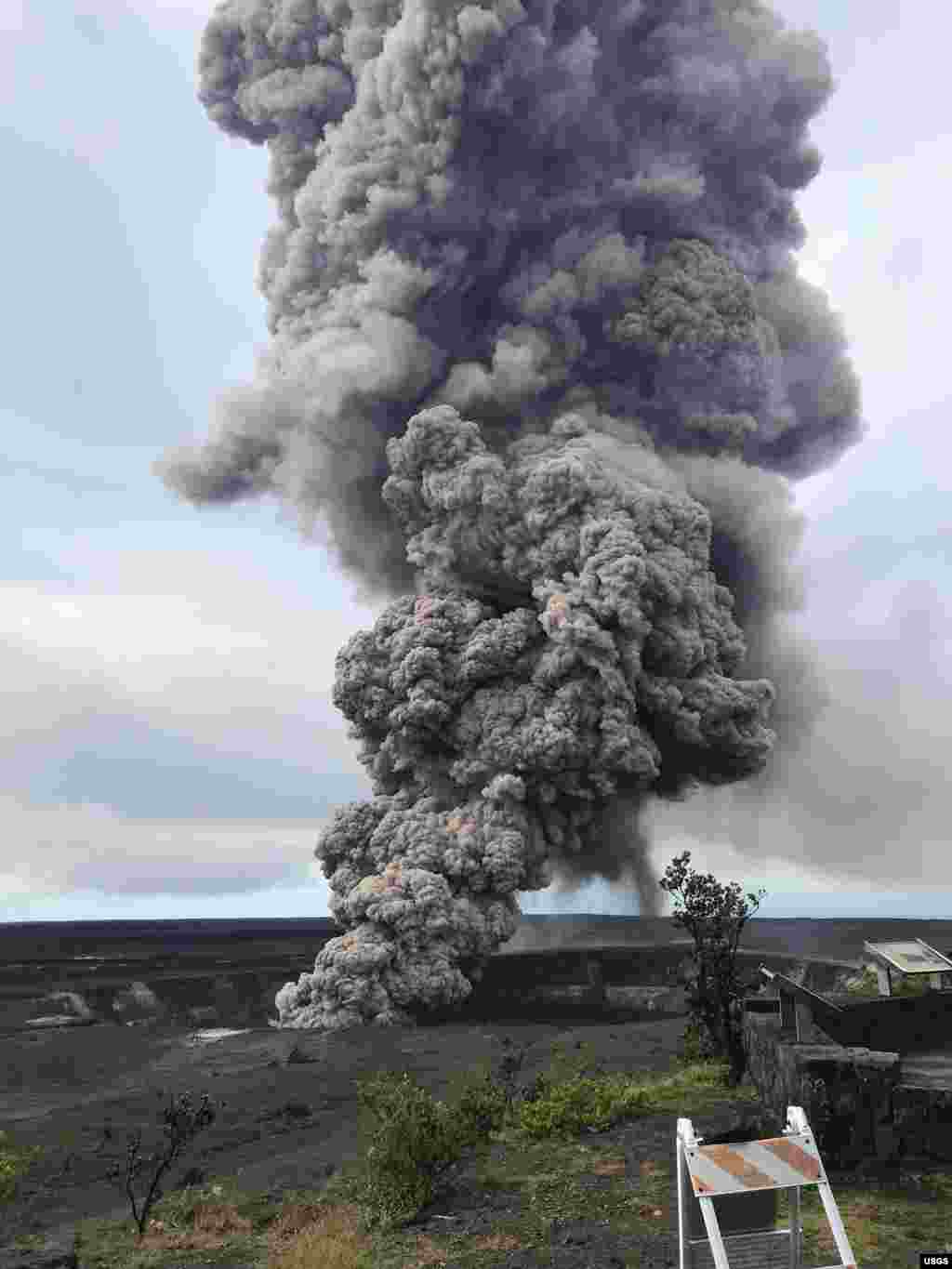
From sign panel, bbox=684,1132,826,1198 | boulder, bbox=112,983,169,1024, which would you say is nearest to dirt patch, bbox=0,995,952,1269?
sign panel, bbox=684,1132,826,1198

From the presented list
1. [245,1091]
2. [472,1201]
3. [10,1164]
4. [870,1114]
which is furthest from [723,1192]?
[245,1091]

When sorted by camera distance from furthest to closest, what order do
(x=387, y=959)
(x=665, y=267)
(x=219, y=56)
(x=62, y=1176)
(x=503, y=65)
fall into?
(x=219, y=56) < (x=665, y=267) < (x=503, y=65) < (x=387, y=959) < (x=62, y=1176)

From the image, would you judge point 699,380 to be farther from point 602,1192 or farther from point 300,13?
point 602,1192

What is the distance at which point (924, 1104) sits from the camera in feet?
35.3

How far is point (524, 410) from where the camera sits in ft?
130

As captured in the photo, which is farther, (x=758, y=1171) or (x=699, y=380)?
(x=699, y=380)

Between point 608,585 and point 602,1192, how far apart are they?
73.3 feet

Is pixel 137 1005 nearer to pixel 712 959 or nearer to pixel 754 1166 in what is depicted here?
pixel 712 959

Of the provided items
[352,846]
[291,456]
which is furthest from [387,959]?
[291,456]

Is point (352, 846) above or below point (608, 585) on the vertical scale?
below

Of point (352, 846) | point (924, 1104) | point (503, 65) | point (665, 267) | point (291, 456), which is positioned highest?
point (503, 65)

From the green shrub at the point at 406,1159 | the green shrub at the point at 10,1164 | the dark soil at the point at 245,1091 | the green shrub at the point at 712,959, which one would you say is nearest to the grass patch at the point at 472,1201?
the green shrub at the point at 406,1159

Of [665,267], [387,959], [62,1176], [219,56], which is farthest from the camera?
[219,56]

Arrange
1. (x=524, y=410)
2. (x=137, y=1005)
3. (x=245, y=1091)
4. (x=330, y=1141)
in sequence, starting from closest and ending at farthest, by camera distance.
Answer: (x=330, y=1141)
(x=245, y=1091)
(x=524, y=410)
(x=137, y=1005)
